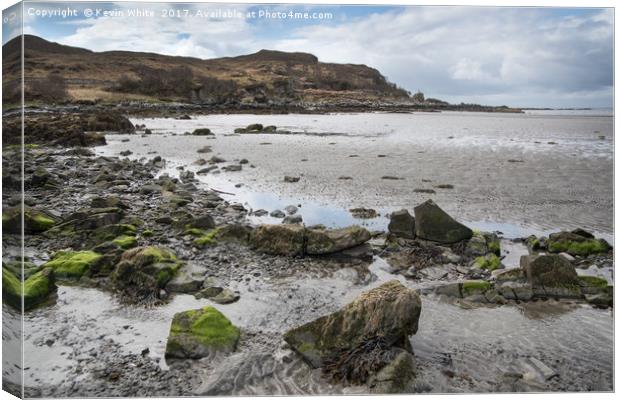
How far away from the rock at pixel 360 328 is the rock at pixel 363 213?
5075mm

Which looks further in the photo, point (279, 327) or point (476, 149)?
point (476, 149)

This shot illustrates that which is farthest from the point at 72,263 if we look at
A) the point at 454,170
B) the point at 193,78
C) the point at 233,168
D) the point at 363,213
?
the point at 454,170

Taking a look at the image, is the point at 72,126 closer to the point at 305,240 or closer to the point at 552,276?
the point at 305,240

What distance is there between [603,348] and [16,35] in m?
8.44

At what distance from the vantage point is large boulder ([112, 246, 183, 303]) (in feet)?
26.4

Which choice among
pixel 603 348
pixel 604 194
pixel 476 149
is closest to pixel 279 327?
pixel 603 348

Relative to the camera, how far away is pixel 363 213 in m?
11.7

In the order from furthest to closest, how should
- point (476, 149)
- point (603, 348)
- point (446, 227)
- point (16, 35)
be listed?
point (476, 149), point (446, 227), point (603, 348), point (16, 35)

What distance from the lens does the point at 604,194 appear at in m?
8.82

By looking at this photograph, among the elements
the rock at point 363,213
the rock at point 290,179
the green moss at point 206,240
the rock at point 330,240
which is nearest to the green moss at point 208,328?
the rock at point 330,240

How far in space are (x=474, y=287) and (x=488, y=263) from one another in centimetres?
115

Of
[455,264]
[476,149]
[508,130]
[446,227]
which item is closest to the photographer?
[455,264]

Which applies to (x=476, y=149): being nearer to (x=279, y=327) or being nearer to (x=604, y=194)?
(x=604, y=194)

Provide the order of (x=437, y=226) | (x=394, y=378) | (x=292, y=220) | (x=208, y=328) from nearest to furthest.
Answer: (x=394, y=378), (x=208, y=328), (x=437, y=226), (x=292, y=220)
